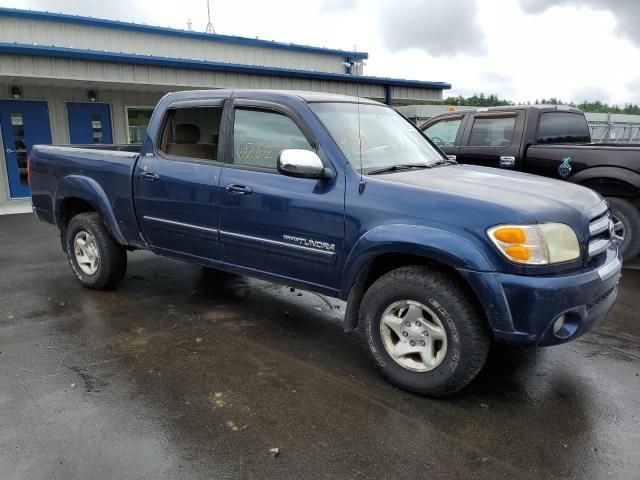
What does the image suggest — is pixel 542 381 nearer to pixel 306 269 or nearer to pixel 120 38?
pixel 306 269

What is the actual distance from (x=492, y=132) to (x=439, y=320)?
5.01 m

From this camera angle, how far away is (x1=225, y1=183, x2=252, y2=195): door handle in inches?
156

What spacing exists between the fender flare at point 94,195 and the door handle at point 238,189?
157 cm

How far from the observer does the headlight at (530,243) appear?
289 cm

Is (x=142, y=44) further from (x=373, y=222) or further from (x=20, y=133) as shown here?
(x=373, y=222)

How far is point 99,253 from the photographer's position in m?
5.19

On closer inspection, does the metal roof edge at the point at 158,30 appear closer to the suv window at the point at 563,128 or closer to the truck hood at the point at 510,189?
the suv window at the point at 563,128

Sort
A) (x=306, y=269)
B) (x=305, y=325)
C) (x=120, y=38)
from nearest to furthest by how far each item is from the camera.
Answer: (x=306, y=269) → (x=305, y=325) → (x=120, y=38)

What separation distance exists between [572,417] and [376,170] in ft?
6.56

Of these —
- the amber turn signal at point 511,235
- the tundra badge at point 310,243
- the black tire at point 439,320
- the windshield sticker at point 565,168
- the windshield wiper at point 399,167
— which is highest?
the windshield wiper at point 399,167

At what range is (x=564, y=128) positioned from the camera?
7438 millimetres

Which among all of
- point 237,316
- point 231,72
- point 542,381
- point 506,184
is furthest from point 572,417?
point 231,72

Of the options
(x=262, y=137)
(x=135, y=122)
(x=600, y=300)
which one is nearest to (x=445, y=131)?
(x=262, y=137)

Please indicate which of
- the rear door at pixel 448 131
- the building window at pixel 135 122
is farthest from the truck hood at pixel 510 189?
the building window at pixel 135 122
